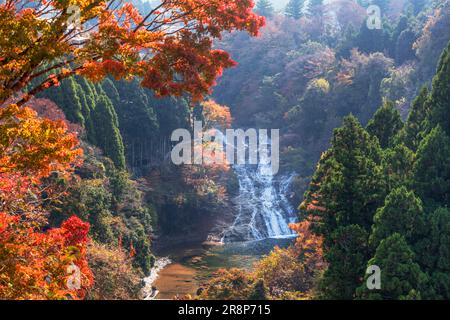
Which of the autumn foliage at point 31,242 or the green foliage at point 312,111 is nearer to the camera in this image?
the autumn foliage at point 31,242

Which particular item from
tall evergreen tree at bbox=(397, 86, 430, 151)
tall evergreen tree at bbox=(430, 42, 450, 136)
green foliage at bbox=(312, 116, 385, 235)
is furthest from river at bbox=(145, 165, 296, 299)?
tall evergreen tree at bbox=(430, 42, 450, 136)

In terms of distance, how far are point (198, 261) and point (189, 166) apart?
855 centimetres

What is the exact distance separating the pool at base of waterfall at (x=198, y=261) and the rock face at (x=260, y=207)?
4.01 ft

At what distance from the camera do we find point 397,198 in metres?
12.0

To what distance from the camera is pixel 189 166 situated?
33.1 meters

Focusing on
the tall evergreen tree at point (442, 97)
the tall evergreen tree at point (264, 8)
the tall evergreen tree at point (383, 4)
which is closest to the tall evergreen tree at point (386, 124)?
the tall evergreen tree at point (442, 97)

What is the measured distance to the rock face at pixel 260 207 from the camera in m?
32.4

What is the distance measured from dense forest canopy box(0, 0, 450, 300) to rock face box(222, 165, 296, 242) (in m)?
0.96

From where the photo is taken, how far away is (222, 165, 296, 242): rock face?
106ft

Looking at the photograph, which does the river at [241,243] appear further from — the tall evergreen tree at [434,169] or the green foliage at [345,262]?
the tall evergreen tree at [434,169]

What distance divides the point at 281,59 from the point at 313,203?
36.9 meters

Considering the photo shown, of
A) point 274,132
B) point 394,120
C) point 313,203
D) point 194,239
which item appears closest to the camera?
point 313,203

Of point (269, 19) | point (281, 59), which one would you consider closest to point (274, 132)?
point (281, 59)
